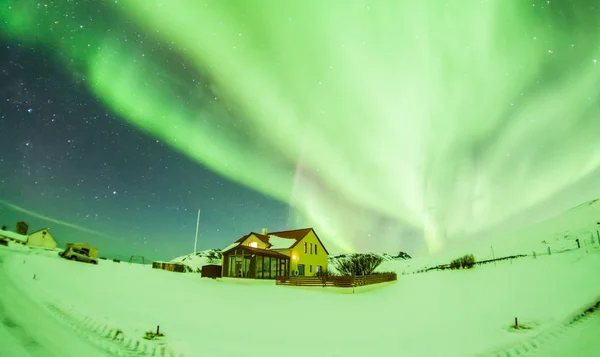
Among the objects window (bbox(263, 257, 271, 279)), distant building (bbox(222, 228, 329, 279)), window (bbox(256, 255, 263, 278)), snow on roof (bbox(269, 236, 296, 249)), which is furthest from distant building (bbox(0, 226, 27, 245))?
window (bbox(263, 257, 271, 279))

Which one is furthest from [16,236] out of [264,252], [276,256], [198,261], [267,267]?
[276,256]

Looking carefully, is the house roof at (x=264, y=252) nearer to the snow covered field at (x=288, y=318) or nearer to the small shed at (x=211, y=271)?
the small shed at (x=211, y=271)

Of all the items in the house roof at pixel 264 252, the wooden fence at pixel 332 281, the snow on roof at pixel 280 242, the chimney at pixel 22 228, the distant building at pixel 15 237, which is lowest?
the wooden fence at pixel 332 281

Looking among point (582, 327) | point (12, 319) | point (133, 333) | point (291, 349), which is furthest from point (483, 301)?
point (12, 319)

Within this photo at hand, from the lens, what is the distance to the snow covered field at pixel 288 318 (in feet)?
31.2

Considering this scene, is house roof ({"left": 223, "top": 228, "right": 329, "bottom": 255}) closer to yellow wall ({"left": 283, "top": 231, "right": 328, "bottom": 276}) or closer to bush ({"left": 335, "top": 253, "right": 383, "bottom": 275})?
yellow wall ({"left": 283, "top": 231, "right": 328, "bottom": 276})

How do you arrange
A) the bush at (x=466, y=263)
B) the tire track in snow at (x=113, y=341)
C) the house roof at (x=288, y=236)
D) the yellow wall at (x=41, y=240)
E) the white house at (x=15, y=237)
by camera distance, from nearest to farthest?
the tire track in snow at (x=113, y=341), the house roof at (x=288, y=236), the bush at (x=466, y=263), the white house at (x=15, y=237), the yellow wall at (x=41, y=240)

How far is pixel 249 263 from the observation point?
1426 inches

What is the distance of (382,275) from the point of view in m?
34.7

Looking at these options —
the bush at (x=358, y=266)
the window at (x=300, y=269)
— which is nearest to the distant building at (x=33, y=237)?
the window at (x=300, y=269)

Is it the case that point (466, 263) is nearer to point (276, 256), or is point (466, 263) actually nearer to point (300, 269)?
point (300, 269)

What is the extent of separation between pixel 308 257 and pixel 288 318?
29.5 m

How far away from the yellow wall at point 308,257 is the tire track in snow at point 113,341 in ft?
98.7

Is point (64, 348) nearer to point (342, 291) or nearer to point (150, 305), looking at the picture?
point (150, 305)
